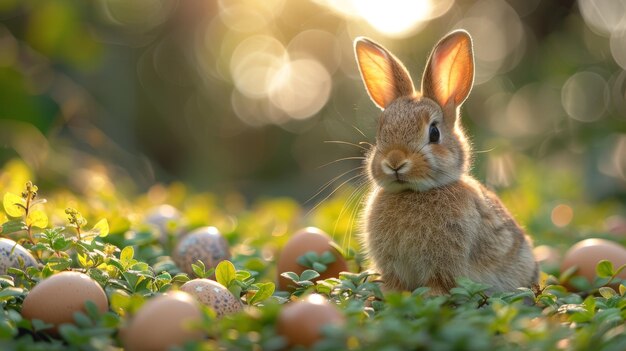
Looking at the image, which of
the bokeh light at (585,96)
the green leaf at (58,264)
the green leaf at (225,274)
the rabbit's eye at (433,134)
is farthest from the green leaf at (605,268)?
the bokeh light at (585,96)

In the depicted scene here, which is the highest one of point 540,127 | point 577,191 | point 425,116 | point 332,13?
point 332,13

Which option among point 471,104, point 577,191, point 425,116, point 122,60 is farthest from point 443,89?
point 122,60

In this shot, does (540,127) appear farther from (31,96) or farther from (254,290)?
(254,290)

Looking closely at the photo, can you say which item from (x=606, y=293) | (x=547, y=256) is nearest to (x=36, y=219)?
(x=606, y=293)

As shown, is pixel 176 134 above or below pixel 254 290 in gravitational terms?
above

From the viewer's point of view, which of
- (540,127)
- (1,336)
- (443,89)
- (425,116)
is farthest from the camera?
(540,127)

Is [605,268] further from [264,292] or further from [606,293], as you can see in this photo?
[264,292]

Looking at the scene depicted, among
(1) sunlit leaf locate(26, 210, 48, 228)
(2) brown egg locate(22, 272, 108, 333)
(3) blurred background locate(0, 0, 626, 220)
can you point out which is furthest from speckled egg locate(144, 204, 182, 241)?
(3) blurred background locate(0, 0, 626, 220)

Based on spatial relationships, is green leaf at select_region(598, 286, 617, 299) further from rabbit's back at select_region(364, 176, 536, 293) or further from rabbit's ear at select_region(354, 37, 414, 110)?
rabbit's ear at select_region(354, 37, 414, 110)
